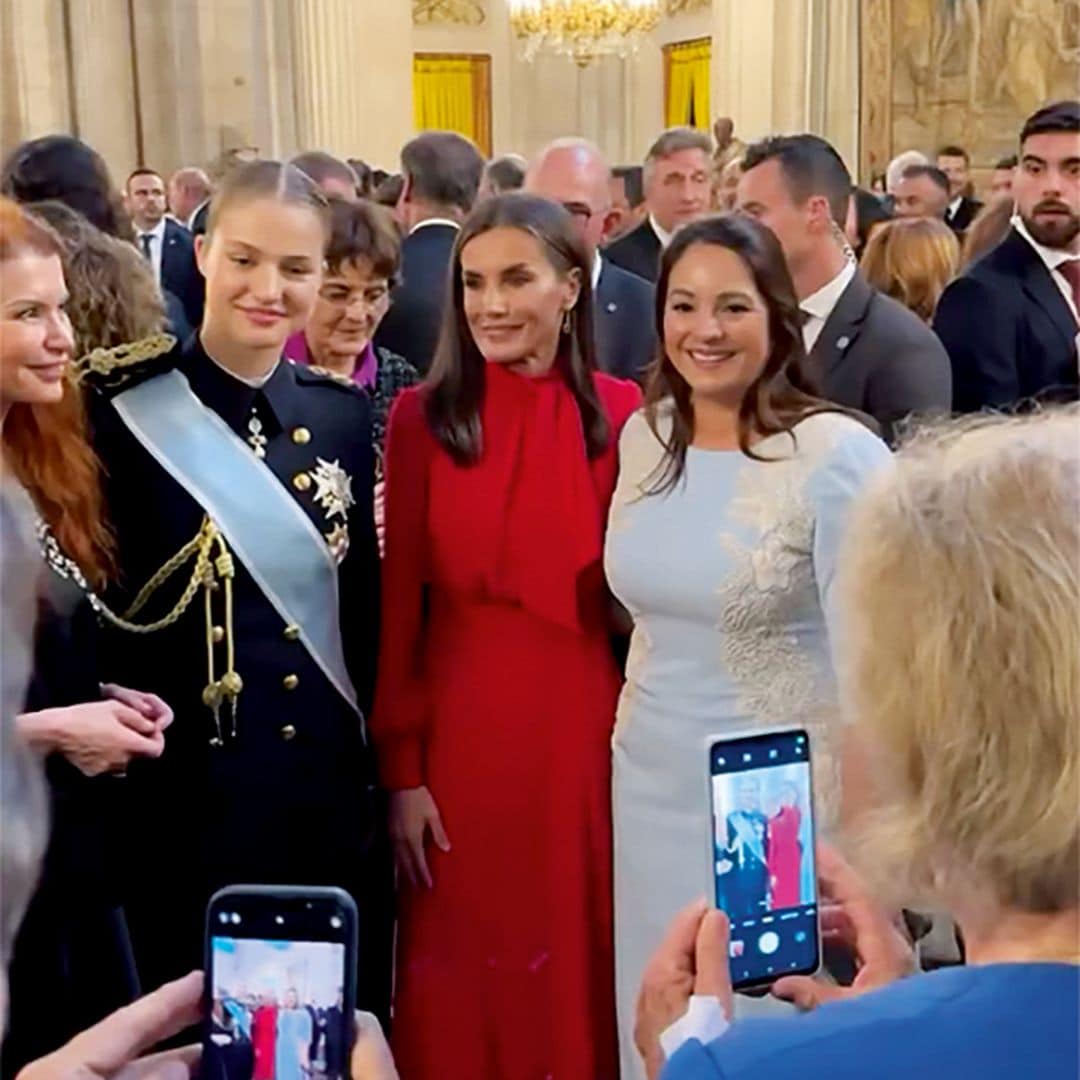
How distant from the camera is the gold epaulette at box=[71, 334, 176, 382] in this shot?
93.7 inches

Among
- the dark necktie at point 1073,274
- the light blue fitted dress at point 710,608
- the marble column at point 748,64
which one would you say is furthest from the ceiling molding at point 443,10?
the light blue fitted dress at point 710,608

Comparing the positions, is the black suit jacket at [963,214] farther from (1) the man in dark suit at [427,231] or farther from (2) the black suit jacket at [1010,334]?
(2) the black suit jacket at [1010,334]

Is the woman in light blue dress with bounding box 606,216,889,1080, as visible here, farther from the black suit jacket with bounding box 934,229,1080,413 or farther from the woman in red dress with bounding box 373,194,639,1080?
the black suit jacket with bounding box 934,229,1080,413

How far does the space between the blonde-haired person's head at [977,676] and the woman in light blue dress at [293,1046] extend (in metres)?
0.55

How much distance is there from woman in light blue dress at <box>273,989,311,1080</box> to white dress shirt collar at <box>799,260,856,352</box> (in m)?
2.28

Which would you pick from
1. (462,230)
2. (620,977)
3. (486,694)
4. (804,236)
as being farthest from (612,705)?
(804,236)

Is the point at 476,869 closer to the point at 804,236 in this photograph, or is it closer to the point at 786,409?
the point at 786,409

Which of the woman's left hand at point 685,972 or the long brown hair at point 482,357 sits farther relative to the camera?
the long brown hair at point 482,357

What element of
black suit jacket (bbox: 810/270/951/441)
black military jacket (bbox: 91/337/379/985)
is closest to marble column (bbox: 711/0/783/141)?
black suit jacket (bbox: 810/270/951/441)

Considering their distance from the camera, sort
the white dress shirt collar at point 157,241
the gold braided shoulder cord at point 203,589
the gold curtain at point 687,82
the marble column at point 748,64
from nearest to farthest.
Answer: the gold braided shoulder cord at point 203,589, the white dress shirt collar at point 157,241, the marble column at point 748,64, the gold curtain at point 687,82

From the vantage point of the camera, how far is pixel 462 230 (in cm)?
263

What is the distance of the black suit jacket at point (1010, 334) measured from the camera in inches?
144

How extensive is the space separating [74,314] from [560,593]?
96 centimetres

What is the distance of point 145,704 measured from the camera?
2.19 metres
